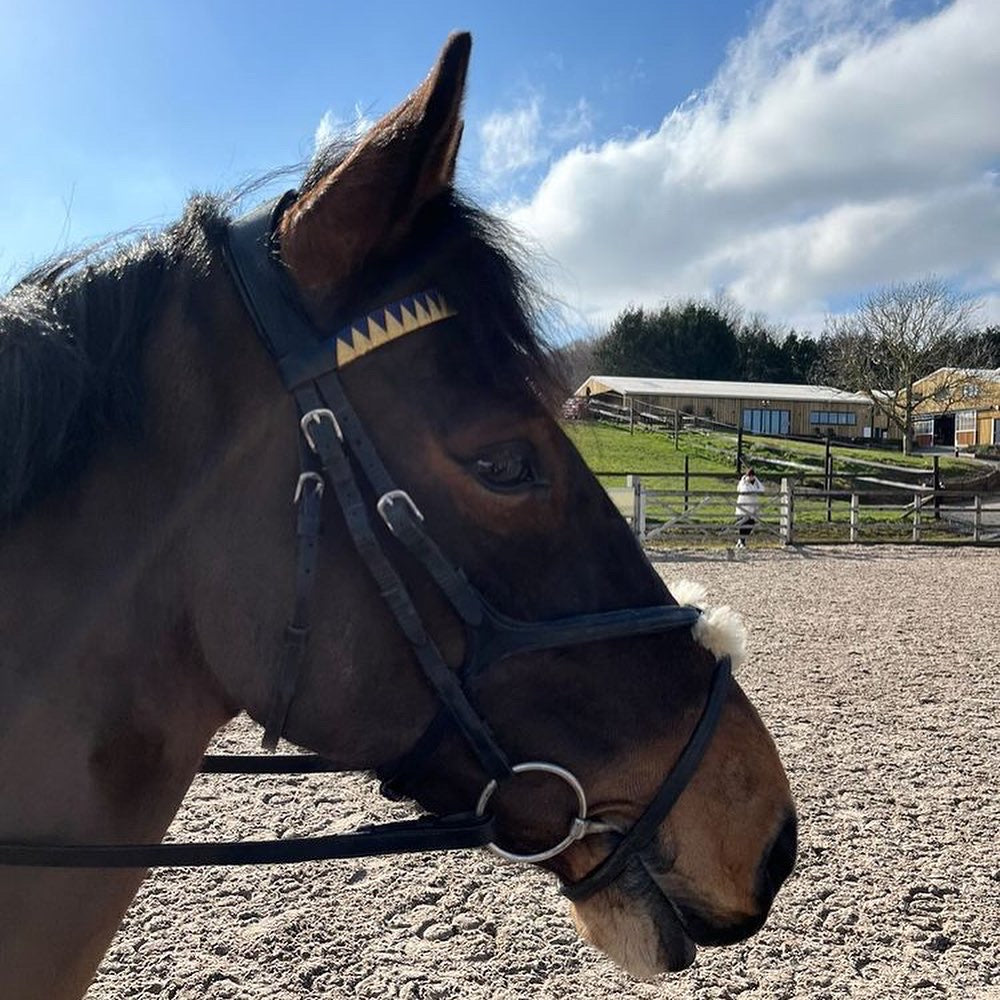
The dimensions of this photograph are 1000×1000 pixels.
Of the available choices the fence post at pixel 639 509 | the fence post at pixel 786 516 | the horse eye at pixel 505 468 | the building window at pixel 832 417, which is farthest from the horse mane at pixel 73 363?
the building window at pixel 832 417

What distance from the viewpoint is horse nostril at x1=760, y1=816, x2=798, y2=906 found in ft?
5.13

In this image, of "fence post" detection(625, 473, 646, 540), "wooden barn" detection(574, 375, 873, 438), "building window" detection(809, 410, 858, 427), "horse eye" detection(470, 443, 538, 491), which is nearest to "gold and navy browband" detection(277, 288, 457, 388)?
"horse eye" detection(470, 443, 538, 491)

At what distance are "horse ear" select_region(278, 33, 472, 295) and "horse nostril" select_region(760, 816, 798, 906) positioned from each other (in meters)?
1.39

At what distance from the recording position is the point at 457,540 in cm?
143

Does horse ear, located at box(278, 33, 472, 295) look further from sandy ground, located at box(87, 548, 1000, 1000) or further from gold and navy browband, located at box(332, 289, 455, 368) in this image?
sandy ground, located at box(87, 548, 1000, 1000)

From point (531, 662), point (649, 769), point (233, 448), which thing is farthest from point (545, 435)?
point (649, 769)

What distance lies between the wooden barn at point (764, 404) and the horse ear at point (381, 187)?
48.9m

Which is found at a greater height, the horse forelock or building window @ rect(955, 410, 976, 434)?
building window @ rect(955, 410, 976, 434)

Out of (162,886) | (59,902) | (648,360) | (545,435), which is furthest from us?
(648,360)

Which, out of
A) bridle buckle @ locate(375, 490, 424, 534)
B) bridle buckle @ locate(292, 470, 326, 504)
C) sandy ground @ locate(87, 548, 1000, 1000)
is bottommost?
sandy ground @ locate(87, 548, 1000, 1000)

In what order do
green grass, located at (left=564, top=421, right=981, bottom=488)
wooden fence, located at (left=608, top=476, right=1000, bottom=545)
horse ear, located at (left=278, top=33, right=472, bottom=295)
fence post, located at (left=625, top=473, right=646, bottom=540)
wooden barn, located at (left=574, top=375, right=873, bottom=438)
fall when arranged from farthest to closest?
1. wooden barn, located at (left=574, top=375, right=873, bottom=438)
2. green grass, located at (left=564, top=421, right=981, bottom=488)
3. wooden fence, located at (left=608, top=476, right=1000, bottom=545)
4. fence post, located at (left=625, top=473, right=646, bottom=540)
5. horse ear, located at (left=278, top=33, right=472, bottom=295)

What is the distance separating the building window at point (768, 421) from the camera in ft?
179

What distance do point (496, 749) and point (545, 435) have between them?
1.95ft

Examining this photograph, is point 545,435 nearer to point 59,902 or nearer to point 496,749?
point 496,749
